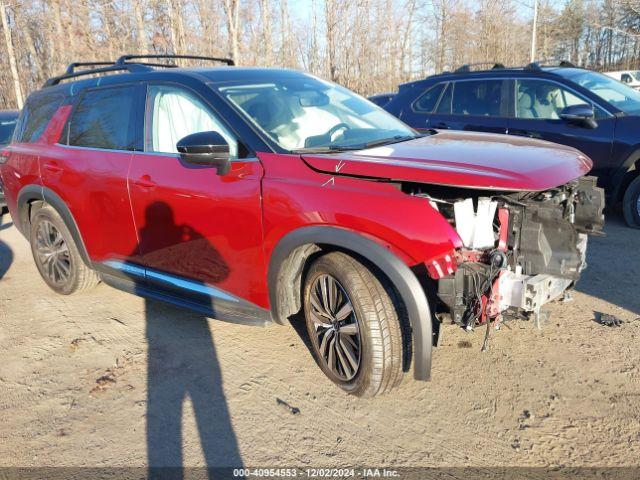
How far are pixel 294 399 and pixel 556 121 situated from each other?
4.72 metres

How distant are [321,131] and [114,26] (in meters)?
28.3

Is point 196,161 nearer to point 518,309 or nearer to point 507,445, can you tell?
point 518,309

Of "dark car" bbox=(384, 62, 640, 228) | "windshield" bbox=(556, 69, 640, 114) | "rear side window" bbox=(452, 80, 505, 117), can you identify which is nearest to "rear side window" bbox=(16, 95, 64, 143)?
"dark car" bbox=(384, 62, 640, 228)

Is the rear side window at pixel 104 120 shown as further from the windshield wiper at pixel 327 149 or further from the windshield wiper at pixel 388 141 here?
the windshield wiper at pixel 388 141

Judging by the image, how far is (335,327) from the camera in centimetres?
311

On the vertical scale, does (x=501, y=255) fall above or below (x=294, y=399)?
above

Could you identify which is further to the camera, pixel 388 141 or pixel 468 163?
pixel 388 141

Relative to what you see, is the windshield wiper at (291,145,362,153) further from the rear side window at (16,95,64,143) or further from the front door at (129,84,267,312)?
the rear side window at (16,95,64,143)

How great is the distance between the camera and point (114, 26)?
2750 cm

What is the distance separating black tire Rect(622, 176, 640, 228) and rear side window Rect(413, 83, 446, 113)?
2.56 metres

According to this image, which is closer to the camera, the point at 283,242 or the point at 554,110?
the point at 283,242

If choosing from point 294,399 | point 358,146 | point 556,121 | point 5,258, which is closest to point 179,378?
point 294,399

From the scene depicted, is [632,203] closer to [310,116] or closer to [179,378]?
[310,116]

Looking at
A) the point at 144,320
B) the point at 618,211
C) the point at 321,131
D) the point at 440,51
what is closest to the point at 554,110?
the point at 618,211
